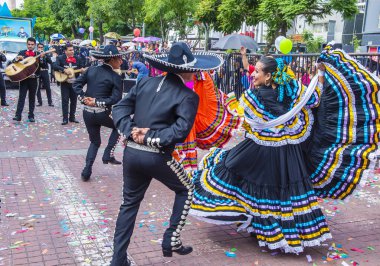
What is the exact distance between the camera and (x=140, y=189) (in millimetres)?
3811

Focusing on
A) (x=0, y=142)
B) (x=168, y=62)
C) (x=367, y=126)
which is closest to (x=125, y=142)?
(x=168, y=62)

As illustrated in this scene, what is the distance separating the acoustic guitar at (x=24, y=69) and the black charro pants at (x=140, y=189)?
8.30 metres

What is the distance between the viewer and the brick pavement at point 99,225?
14.1ft

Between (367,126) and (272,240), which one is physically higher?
(367,126)

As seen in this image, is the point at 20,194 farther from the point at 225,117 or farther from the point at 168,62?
the point at 168,62

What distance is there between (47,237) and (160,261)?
1.27m

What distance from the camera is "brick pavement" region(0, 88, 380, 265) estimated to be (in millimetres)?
4312

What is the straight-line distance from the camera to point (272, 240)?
Answer: 426 centimetres

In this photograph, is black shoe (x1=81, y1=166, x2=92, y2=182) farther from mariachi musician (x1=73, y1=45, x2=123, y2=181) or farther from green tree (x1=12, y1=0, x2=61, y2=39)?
green tree (x1=12, y1=0, x2=61, y2=39)

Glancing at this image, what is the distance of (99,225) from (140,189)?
4.87 feet

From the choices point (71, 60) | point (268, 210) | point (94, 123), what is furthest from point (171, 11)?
point (268, 210)

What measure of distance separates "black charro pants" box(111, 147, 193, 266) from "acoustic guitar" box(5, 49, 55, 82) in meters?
8.30

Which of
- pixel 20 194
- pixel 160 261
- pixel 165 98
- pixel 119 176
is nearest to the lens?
pixel 165 98

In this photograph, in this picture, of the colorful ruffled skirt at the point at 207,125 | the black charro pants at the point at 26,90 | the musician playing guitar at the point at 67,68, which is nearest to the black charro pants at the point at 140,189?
the colorful ruffled skirt at the point at 207,125
